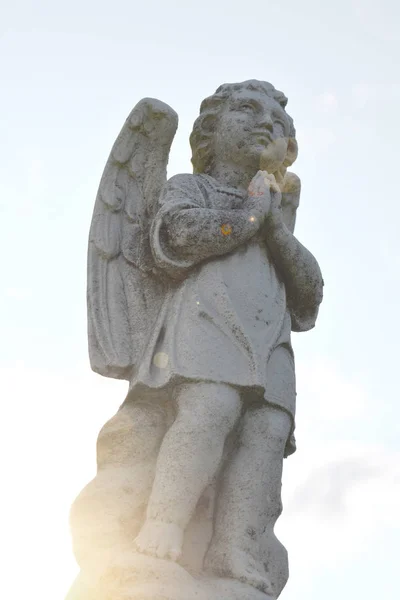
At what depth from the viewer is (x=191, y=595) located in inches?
207

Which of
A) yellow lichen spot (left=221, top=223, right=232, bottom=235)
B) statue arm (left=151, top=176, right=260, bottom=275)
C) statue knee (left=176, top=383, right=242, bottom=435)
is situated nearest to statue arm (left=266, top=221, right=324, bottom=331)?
statue arm (left=151, top=176, right=260, bottom=275)

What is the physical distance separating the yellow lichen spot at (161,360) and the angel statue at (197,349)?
0.5 inches

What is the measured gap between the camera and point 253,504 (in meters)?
5.86

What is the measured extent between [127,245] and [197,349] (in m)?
1.01

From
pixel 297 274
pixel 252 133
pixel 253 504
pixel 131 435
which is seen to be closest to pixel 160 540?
pixel 253 504

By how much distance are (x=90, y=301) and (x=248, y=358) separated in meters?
1.15

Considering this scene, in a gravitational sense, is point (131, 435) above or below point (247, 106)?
below

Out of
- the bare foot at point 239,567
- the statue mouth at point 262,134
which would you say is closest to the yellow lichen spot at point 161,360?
the bare foot at point 239,567

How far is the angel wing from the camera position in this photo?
20.9 ft

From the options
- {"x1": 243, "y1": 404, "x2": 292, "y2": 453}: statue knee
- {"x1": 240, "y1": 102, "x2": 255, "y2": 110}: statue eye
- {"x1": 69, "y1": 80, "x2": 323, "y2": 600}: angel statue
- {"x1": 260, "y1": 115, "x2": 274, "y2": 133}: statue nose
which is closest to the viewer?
{"x1": 69, "y1": 80, "x2": 323, "y2": 600}: angel statue

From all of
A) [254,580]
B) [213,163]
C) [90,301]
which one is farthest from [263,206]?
[254,580]

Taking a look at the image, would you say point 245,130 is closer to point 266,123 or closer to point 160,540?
point 266,123

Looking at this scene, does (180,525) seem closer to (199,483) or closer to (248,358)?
(199,483)

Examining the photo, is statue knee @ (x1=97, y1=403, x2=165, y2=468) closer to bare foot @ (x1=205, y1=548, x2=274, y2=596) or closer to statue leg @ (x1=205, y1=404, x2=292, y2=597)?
statue leg @ (x1=205, y1=404, x2=292, y2=597)
